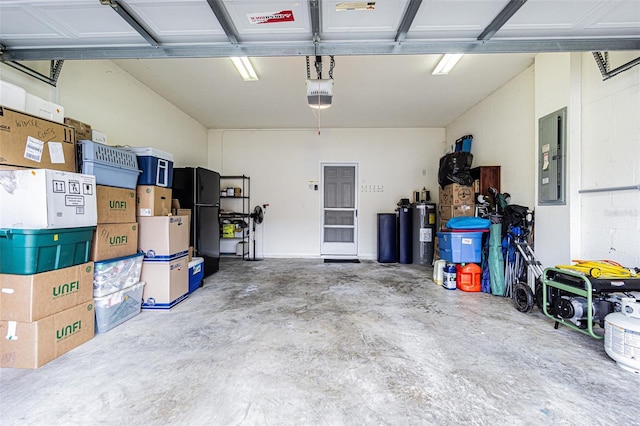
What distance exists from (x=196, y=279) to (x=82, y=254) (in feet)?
5.32

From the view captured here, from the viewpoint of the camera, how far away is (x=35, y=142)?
2.12 m

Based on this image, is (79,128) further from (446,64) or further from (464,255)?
(464,255)

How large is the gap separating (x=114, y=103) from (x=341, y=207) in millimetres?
4519

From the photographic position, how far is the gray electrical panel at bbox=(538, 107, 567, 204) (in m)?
3.01

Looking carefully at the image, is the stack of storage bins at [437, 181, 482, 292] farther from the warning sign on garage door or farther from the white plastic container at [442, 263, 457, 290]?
the warning sign on garage door

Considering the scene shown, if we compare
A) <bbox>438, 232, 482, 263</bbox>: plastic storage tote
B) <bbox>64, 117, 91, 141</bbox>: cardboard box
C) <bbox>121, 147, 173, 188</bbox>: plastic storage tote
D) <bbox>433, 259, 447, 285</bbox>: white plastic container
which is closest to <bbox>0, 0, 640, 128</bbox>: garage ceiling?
<bbox>64, 117, 91, 141</bbox>: cardboard box

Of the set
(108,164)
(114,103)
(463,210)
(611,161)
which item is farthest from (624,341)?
(114,103)

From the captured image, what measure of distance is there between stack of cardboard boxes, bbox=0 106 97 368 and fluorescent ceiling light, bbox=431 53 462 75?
159 inches

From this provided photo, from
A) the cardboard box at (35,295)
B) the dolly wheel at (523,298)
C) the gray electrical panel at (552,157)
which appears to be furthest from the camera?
the gray electrical panel at (552,157)

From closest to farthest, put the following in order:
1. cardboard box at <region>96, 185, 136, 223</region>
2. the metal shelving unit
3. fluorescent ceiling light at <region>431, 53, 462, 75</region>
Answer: cardboard box at <region>96, 185, 136, 223</region>, fluorescent ceiling light at <region>431, 53, 462, 75</region>, the metal shelving unit

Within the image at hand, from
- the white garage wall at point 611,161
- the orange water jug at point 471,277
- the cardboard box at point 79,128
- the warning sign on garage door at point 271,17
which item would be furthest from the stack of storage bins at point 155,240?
the white garage wall at point 611,161

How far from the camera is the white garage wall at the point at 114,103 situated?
2.93 m

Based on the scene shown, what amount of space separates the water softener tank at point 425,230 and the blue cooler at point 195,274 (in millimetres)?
4131

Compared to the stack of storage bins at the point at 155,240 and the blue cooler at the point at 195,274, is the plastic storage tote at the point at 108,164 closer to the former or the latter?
the stack of storage bins at the point at 155,240
